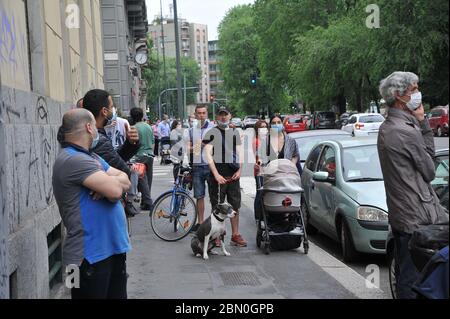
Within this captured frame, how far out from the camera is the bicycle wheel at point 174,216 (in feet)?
29.5

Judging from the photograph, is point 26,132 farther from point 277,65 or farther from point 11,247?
point 277,65

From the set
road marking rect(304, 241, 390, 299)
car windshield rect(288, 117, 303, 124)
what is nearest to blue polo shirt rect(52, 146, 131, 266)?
road marking rect(304, 241, 390, 299)

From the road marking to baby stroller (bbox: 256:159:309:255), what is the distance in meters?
0.27

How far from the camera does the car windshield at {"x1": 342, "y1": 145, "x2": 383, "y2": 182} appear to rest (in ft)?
26.3

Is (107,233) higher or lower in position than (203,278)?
higher

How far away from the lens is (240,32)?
83062mm

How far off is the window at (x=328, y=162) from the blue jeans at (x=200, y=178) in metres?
1.65

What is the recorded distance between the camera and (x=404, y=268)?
14.8 ft

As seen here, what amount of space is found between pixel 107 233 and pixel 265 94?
78046mm

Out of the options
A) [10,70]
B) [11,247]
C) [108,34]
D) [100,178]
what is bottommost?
[11,247]

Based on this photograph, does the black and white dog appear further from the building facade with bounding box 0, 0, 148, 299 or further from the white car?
the white car

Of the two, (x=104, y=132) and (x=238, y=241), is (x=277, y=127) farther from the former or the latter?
(x=104, y=132)

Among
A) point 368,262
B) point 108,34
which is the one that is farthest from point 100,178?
point 108,34

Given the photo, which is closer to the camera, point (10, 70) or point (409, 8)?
point (10, 70)
